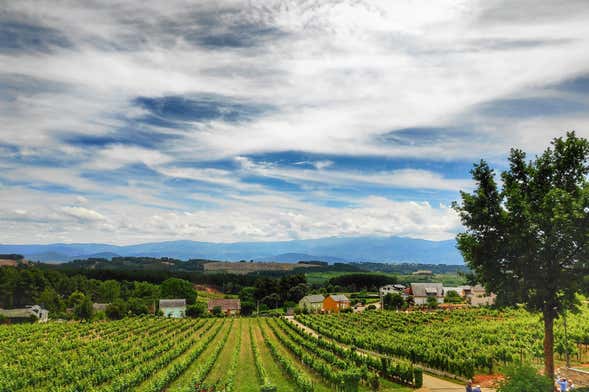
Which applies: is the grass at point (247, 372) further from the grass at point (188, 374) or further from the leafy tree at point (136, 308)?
the leafy tree at point (136, 308)

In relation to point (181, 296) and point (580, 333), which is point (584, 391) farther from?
point (181, 296)

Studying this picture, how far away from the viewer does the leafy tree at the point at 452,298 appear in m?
112

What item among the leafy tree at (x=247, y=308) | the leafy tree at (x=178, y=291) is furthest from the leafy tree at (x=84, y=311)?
the leafy tree at (x=247, y=308)

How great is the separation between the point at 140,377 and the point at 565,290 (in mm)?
28798

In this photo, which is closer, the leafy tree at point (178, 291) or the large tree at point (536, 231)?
the large tree at point (536, 231)

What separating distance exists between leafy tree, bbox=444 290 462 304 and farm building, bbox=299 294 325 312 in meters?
31.5

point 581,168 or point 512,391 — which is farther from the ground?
point 581,168

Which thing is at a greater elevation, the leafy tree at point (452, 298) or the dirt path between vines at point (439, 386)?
the dirt path between vines at point (439, 386)

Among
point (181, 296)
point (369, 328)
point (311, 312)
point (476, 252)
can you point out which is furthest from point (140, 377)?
point (181, 296)

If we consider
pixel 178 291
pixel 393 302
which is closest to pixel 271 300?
pixel 178 291

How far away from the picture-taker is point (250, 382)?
32.3 metres

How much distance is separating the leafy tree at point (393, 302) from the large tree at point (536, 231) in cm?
7852

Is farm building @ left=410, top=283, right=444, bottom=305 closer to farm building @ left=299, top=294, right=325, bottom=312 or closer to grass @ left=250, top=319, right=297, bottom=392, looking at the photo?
farm building @ left=299, top=294, right=325, bottom=312

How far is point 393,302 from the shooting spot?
330 feet
